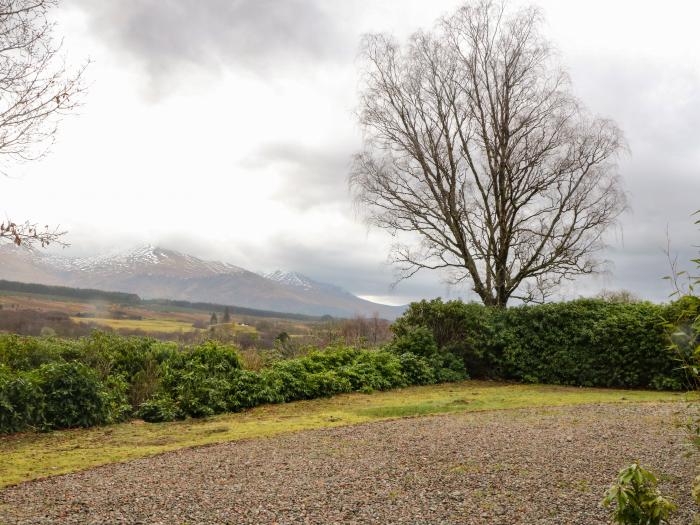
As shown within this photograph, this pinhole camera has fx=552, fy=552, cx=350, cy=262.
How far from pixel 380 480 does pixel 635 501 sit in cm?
271

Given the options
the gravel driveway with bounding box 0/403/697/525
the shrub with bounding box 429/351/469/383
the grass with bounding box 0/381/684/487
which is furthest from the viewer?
the shrub with bounding box 429/351/469/383

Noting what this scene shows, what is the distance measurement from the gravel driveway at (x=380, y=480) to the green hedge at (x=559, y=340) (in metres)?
6.24

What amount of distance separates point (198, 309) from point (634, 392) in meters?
55.4

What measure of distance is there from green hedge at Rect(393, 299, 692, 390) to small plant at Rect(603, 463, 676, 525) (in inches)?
417

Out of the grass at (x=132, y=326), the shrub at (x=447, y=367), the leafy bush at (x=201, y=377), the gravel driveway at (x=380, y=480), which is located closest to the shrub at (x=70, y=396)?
the leafy bush at (x=201, y=377)

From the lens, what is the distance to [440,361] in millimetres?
16328

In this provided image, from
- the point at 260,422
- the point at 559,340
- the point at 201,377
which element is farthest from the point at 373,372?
the point at 559,340

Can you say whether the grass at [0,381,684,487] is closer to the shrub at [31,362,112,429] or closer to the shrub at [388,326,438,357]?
the shrub at [31,362,112,429]

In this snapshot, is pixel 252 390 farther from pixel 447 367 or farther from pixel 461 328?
pixel 461 328

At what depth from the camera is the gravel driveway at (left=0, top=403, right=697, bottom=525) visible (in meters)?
4.80

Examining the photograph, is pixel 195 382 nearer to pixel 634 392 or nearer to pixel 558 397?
pixel 558 397

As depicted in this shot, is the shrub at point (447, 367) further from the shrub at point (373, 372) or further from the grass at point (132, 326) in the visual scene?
the grass at point (132, 326)

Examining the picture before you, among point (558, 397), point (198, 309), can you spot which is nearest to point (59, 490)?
point (558, 397)

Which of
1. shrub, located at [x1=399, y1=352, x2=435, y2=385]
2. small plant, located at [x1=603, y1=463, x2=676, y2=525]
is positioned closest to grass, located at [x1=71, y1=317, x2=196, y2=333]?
shrub, located at [x1=399, y1=352, x2=435, y2=385]
